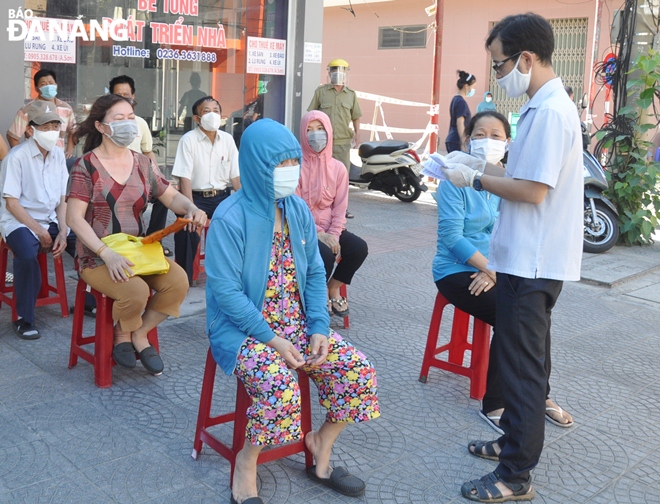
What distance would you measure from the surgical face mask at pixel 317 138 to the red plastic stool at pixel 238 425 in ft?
7.56

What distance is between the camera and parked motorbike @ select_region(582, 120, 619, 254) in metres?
8.49

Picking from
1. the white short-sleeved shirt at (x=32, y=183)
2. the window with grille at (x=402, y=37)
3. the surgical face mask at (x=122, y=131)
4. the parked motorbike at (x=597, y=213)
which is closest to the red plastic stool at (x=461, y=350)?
the surgical face mask at (x=122, y=131)

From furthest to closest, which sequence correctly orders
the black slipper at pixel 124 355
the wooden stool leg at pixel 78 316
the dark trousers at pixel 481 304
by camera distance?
the wooden stool leg at pixel 78 316
the black slipper at pixel 124 355
the dark trousers at pixel 481 304

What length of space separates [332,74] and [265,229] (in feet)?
22.7

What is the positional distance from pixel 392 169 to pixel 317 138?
625 centimetres

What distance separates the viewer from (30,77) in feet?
24.8

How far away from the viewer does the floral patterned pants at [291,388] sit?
297cm

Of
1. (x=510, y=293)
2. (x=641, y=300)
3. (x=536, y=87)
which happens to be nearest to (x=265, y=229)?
(x=510, y=293)

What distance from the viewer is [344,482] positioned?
3.26 metres

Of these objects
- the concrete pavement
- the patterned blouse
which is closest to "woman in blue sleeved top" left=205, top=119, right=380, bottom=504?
the concrete pavement

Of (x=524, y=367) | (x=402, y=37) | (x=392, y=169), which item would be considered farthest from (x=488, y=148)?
(x=402, y=37)

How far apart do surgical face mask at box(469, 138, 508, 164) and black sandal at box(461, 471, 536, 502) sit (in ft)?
5.69

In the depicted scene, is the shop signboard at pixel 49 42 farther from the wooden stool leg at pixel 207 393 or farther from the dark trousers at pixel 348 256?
the wooden stool leg at pixel 207 393

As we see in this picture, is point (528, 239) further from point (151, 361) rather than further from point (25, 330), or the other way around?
point (25, 330)
